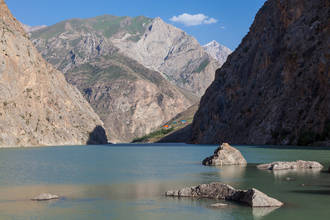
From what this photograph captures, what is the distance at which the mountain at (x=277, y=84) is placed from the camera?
4788 inches

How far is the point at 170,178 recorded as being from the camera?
144 ft

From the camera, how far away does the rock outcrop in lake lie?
90.4 feet

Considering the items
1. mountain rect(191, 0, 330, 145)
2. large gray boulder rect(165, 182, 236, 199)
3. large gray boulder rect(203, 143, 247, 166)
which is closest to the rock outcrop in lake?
large gray boulder rect(165, 182, 236, 199)

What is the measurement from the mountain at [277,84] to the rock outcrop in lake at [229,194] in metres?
84.9

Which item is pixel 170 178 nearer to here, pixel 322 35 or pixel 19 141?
pixel 322 35

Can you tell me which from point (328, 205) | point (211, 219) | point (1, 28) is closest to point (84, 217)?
point (211, 219)

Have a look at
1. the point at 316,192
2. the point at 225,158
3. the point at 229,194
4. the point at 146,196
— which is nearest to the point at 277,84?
the point at 225,158

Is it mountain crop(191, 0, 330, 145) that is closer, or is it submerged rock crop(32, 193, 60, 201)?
submerged rock crop(32, 193, 60, 201)

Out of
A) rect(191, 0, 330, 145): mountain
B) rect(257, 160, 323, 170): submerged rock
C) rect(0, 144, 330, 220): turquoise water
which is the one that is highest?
rect(191, 0, 330, 145): mountain

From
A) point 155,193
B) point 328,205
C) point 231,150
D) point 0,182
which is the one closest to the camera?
point 328,205

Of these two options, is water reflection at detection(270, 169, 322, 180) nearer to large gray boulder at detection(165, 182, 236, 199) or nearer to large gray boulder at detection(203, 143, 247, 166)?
→ large gray boulder at detection(203, 143, 247, 166)

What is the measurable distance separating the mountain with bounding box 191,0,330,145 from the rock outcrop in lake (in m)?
84.9

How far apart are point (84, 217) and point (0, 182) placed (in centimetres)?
1960

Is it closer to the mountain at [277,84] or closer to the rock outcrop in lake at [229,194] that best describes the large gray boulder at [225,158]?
the rock outcrop in lake at [229,194]
